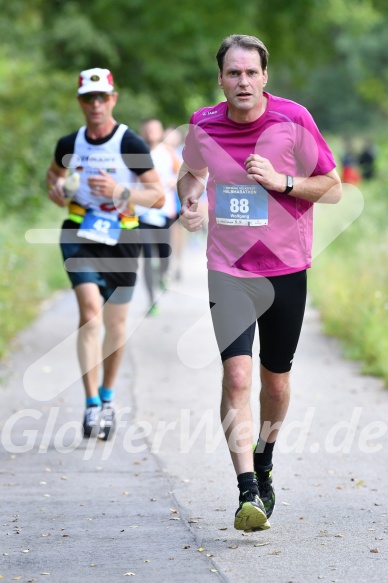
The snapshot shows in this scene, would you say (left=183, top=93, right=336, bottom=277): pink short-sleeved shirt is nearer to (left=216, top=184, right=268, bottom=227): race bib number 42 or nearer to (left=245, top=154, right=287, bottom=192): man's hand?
(left=216, top=184, right=268, bottom=227): race bib number 42

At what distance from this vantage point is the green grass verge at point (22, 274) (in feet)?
39.9

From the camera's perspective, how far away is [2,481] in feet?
22.6

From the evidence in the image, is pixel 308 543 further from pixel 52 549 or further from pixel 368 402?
pixel 368 402

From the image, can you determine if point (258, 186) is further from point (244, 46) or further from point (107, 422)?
point (107, 422)

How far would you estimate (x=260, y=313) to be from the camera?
582cm

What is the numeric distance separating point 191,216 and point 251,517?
55.0 inches

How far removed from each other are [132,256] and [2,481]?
6.19 feet

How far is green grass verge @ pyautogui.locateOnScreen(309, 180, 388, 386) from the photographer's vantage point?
36.2 feet

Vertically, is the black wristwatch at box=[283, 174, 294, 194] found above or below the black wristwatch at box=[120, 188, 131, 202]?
above

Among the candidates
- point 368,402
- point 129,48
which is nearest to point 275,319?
point 368,402

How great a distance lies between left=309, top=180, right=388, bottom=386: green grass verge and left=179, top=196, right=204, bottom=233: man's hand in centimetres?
444

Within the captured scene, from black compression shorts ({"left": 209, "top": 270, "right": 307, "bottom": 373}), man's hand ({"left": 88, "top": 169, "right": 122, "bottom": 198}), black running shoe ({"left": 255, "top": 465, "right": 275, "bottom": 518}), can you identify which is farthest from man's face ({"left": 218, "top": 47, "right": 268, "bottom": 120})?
man's hand ({"left": 88, "top": 169, "right": 122, "bottom": 198})

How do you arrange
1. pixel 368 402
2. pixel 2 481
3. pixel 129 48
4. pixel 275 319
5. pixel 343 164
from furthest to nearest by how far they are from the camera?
pixel 343 164
pixel 129 48
pixel 368 402
pixel 2 481
pixel 275 319

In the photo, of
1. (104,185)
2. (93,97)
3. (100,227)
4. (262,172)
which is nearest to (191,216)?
(262,172)
